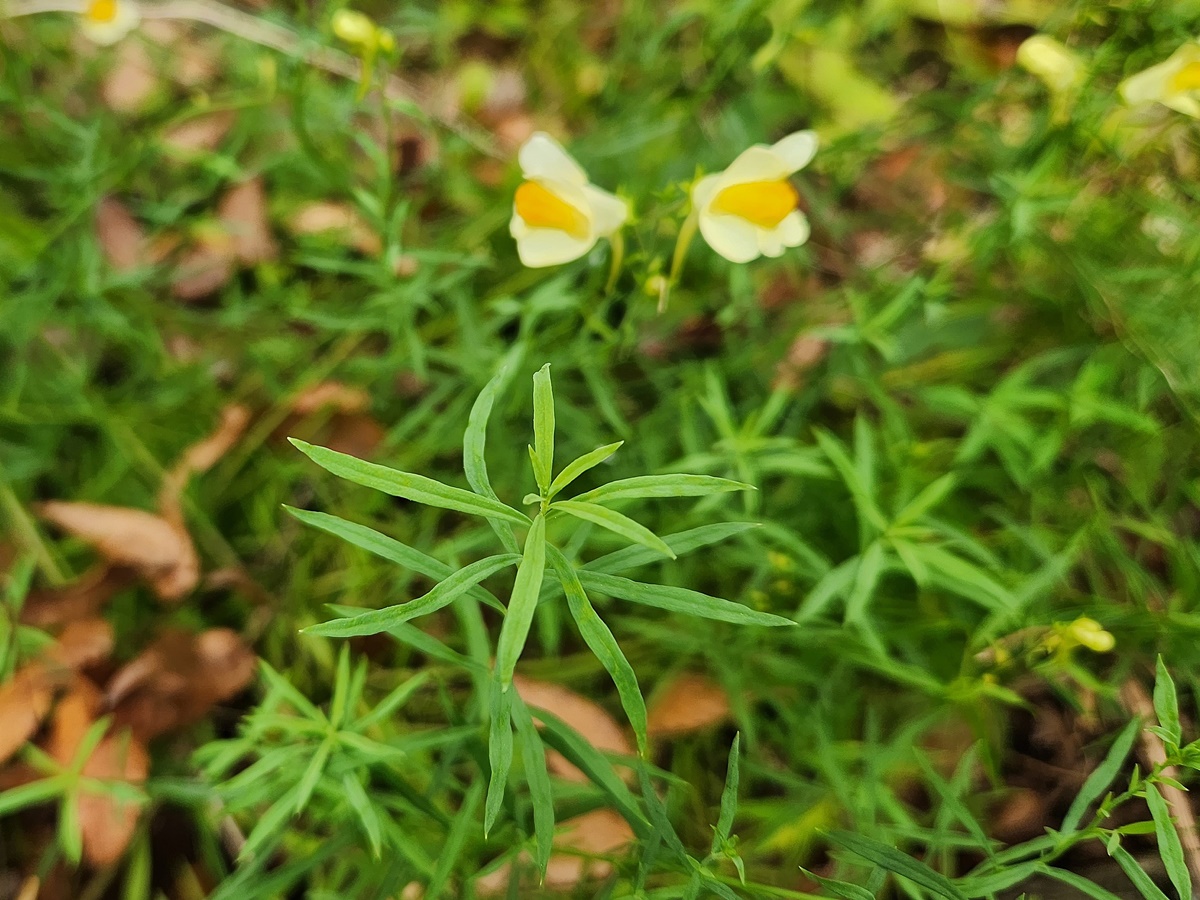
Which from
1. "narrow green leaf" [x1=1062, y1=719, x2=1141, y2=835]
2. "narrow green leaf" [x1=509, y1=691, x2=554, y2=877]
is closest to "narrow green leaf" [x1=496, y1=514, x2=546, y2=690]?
"narrow green leaf" [x1=509, y1=691, x2=554, y2=877]

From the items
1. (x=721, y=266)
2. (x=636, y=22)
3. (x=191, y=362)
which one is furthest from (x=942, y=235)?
(x=191, y=362)

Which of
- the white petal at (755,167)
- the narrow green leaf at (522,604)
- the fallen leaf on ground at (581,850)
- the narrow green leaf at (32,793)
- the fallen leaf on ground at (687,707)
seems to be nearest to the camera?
the narrow green leaf at (522,604)

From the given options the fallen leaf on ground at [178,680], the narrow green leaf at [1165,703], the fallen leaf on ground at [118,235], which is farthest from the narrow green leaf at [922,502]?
the fallen leaf on ground at [118,235]

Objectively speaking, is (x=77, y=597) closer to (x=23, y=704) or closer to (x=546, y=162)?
(x=23, y=704)

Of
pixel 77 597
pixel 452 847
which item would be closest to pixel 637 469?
pixel 452 847

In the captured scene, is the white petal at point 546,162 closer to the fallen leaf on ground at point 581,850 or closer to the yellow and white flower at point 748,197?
the yellow and white flower at point 748,197

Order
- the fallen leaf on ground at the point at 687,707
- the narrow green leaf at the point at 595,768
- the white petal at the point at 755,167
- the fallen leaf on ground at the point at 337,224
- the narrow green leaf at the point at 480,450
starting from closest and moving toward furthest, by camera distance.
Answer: the narrow green leaf at the point at 480,450 < the narrow green leaf at the point at 595,768 < the white petal at the point at 755,167 < the fallen leaf on ground at the point at 687,707 < the fallen leaf on ground at the point at 337,224

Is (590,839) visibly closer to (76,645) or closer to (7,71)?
(76,645)
